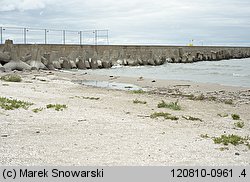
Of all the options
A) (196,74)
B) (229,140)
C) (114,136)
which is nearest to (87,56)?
(196,74)

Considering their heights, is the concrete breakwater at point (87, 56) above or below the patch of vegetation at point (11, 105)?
above

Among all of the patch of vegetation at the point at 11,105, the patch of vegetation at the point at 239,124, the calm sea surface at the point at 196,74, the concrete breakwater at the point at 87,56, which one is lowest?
the patch of vegetation at the point at 239,124

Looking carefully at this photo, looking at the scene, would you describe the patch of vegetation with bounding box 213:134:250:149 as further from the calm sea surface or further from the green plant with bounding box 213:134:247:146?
the calm sea surface

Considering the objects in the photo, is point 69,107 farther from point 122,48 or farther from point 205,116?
point 122,48

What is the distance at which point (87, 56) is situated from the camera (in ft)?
136

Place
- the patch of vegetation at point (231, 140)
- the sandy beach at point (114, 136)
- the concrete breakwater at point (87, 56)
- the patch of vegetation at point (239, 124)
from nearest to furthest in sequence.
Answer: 1. the sandy beach at point (114, 136)
2. the patch of vegetation at point (231, 140)
3. the patch of vegetation at point (239, 124)
4. the concrete breakwater at point (87, 56)

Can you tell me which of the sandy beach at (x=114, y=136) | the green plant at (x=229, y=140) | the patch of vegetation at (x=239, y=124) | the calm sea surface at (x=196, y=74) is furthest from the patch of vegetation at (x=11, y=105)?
the calm sea surface at (x=196, y=74)

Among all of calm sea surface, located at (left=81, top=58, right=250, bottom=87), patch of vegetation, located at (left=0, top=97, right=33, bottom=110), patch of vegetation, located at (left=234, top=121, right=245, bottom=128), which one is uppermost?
patch of vegetation, located at (left=0, top=97, right=33, bottom=110)

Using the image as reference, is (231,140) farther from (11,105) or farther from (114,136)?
(11,105)

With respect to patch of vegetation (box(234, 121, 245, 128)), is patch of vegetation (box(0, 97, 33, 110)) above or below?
above

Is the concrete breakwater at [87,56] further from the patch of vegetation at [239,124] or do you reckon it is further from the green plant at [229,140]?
the green plant at [229,140]

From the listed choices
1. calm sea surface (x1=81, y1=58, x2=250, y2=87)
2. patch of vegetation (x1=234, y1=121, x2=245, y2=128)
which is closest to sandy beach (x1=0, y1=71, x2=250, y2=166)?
patch of vegetation (x1=234, y1=121, x2=245, y2=128)

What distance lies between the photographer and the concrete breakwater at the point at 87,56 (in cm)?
3166

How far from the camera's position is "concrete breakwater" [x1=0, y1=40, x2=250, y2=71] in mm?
31656
